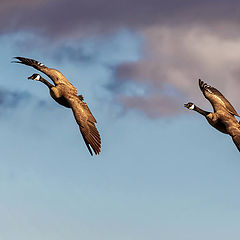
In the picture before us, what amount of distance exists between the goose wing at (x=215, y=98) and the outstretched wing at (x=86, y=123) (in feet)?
25.3

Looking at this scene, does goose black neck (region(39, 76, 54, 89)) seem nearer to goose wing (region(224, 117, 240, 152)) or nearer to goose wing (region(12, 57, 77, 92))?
goose wing (region(12, 57, 77, 92))

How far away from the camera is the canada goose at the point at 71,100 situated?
101 ft

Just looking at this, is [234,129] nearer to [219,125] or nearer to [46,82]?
[219,125]

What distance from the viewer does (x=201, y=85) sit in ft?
127

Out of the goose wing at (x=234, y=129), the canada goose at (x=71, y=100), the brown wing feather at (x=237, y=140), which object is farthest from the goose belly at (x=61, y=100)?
the brown wing feather at (x=237, y=140)

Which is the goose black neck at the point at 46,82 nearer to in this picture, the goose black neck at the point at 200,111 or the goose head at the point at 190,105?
the goose head at the point at 190,105

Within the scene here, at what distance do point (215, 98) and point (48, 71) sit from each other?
9.67m

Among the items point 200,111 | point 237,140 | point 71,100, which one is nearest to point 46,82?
point 71,100

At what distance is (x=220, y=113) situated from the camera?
3466 cm

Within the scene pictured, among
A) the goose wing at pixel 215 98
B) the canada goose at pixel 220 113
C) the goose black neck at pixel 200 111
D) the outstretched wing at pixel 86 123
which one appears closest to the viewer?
the outstretched wing at pixel 86 123

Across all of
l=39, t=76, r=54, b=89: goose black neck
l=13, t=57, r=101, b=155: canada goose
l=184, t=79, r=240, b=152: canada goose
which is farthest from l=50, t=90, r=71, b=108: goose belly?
l=184, t=79, r=240, b=152: canada goose

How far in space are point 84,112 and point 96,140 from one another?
6.62 ft

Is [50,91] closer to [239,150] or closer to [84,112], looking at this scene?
[84,112]

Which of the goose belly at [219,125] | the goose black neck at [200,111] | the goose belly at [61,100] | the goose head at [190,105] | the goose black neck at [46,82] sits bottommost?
the goose belly at [219,125]
